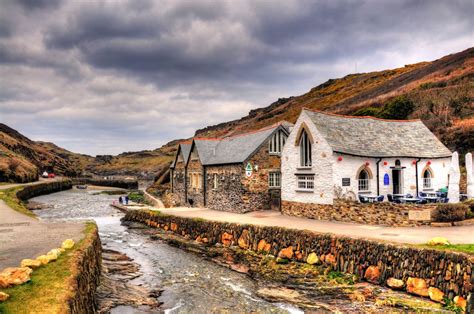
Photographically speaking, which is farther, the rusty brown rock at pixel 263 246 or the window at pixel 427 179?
the window at pixel 427 179

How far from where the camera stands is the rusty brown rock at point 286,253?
63.3 feet

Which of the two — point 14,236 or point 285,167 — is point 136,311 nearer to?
point 14,236

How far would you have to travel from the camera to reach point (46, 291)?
8766 mm

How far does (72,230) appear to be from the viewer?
19.1 metres

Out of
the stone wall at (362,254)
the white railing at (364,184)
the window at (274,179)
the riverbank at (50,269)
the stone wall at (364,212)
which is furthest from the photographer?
the window at (274,179)

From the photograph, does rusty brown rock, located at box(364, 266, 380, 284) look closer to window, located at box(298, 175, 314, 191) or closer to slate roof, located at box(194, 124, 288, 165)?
window, located at box(298, 175, 314, 191)

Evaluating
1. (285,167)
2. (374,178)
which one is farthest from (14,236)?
(374,178)

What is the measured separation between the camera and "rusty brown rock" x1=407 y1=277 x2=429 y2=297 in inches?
523

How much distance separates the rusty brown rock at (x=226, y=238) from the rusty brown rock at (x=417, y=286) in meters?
11.7

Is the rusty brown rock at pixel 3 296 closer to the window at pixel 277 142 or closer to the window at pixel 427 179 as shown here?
the window at pixel 277 142

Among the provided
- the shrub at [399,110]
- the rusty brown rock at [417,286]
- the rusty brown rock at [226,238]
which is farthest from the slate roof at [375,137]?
the shrub at [399,110]

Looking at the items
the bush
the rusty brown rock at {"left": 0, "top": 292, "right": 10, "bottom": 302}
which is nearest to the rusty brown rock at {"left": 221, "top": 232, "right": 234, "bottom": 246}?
the bush

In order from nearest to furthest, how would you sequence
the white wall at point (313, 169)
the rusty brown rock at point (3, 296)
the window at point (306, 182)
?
the rusty brown rock at point (3, 296), the white wall at point (313, 169), the window at point (306, 182)

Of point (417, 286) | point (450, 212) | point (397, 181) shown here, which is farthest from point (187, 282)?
point (397, 181)
